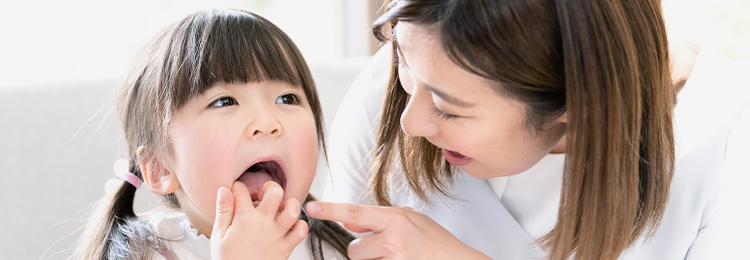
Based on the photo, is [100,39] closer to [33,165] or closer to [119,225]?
[33,165]

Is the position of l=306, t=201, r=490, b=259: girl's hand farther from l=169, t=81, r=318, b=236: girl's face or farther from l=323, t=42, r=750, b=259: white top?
l=323, t=42, r=750, b=259: white top

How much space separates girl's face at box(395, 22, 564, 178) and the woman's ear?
1.23 feet

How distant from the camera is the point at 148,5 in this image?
2.34 m

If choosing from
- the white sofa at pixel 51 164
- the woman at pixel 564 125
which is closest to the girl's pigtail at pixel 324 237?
the woman at pixel 564 125

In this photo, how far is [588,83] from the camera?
2.58 feet

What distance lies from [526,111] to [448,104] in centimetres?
10

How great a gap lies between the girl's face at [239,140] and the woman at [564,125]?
0.10m

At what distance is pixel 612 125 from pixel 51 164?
1.21 meters

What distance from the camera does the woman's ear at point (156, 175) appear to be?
99 cm

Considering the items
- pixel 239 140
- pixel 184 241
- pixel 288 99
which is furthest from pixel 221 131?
pixel 184 241

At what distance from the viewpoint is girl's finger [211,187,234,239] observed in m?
0.87

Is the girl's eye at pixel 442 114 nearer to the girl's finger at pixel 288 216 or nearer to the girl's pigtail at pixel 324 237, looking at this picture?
the girl's finger at pixel 288 216

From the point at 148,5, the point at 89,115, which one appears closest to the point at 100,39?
the point at 148,5

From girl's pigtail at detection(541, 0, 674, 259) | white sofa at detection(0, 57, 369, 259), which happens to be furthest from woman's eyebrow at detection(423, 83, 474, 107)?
white sofa at detection(0, 57, 369, 259)
